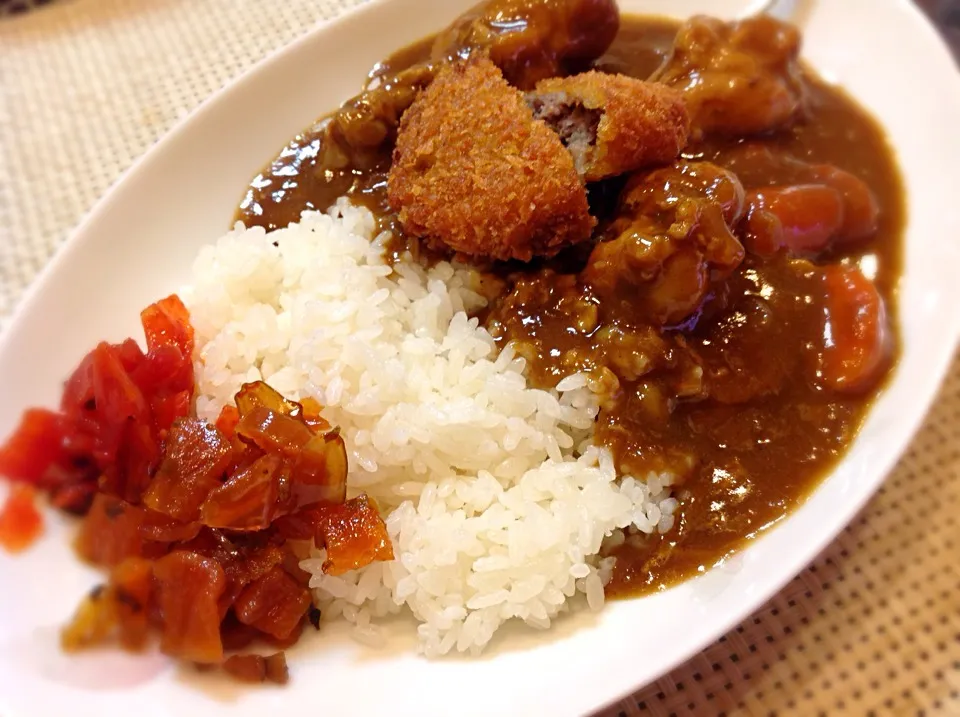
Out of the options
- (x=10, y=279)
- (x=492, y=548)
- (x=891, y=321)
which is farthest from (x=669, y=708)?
(x=10, y=279)

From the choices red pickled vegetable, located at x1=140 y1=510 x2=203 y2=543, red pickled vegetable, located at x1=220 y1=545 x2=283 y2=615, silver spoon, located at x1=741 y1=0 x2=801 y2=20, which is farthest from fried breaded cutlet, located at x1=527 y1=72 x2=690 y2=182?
red pickled vegetable, located at x1=140 y1=510 x2=203 y2=543

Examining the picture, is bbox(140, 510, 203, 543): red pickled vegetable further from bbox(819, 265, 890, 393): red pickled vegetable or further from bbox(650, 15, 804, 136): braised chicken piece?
bbox(650, 15, 804, 136): braised chicken piece

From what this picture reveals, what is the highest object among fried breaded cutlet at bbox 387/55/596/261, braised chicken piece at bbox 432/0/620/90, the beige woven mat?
braised chicken piece at bbox 432/0/620/90

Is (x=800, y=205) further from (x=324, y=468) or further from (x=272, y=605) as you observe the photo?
(x=272, y=605)

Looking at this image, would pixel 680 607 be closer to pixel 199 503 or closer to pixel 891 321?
pixel 891 321

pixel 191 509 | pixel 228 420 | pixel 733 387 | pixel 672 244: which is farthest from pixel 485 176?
pixel 191 509

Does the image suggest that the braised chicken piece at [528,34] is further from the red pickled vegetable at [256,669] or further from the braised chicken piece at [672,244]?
the red pickled vegetable at [256,669]
